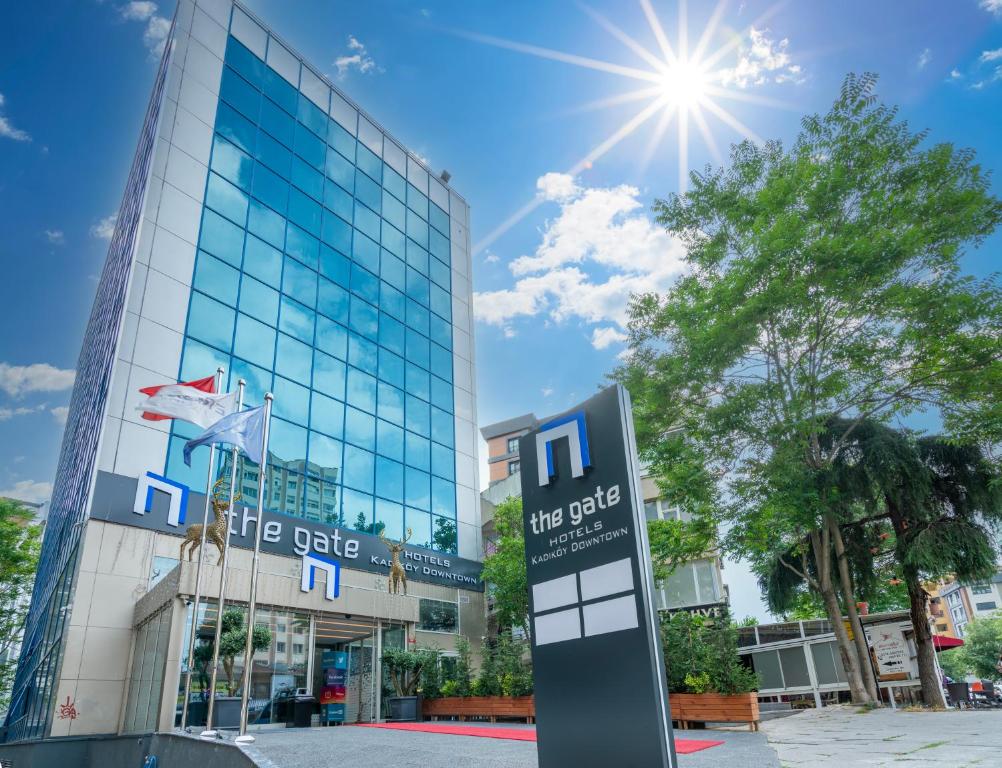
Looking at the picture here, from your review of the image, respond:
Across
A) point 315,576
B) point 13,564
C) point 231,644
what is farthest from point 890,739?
point 13,564

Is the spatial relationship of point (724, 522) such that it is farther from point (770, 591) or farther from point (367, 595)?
point (367, 595)

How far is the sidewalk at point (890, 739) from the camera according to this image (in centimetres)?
648

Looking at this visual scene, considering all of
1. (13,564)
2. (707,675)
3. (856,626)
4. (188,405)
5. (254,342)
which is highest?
(254,342)

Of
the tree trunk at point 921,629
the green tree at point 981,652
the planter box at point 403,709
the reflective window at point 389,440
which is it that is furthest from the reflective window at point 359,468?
the green tree at point 981,652

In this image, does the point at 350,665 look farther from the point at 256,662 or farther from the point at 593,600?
the point at 593,600

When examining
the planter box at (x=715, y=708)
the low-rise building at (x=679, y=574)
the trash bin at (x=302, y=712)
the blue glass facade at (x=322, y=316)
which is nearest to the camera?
the planter box at (x=715, y=708)

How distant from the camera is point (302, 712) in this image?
17.7 meters

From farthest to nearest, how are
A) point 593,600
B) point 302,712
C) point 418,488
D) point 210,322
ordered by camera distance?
point 418,488 → point 210,322 → point 302,712 → point 593,600

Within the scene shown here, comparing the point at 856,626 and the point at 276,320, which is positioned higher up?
the point at 276,320

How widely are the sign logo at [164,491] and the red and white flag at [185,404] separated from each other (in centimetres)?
670

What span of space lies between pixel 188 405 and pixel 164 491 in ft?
25.0

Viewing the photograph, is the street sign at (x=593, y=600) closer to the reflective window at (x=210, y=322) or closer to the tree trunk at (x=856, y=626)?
the tree trunk at (x=856, y=626)

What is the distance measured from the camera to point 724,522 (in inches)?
618

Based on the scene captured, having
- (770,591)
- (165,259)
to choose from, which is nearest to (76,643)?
(165,259)
